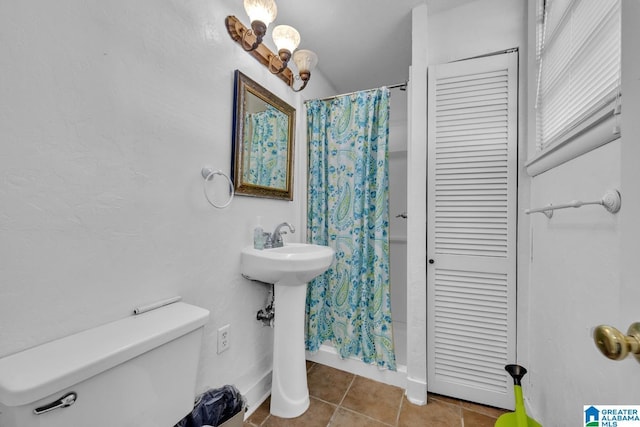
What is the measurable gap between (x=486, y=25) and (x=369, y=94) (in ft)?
2.38

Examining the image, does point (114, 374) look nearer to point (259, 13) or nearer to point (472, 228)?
point (259, 13)

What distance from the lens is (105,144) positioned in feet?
2.67

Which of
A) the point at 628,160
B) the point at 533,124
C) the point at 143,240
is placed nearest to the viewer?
the point at 628,160

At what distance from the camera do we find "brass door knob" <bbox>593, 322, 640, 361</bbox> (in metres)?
0.32

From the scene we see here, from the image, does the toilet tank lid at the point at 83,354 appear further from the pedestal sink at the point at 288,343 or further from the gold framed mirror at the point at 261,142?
the gold framed mirror at the point at 261,142

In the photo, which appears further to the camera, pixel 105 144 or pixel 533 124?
pixel 533 124

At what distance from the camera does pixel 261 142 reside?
1.48 meters

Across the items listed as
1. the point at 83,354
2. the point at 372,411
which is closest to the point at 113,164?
the point at 83,354

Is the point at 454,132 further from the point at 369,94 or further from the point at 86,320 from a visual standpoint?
the point at 86,320

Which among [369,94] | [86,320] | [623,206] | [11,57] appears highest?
[369,94]

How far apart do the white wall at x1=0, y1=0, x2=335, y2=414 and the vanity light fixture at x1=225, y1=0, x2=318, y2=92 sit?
65 mm

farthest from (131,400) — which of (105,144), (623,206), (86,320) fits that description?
(623,206)

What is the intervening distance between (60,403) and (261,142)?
126 cm

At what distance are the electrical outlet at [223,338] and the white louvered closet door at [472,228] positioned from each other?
3.73 ft
